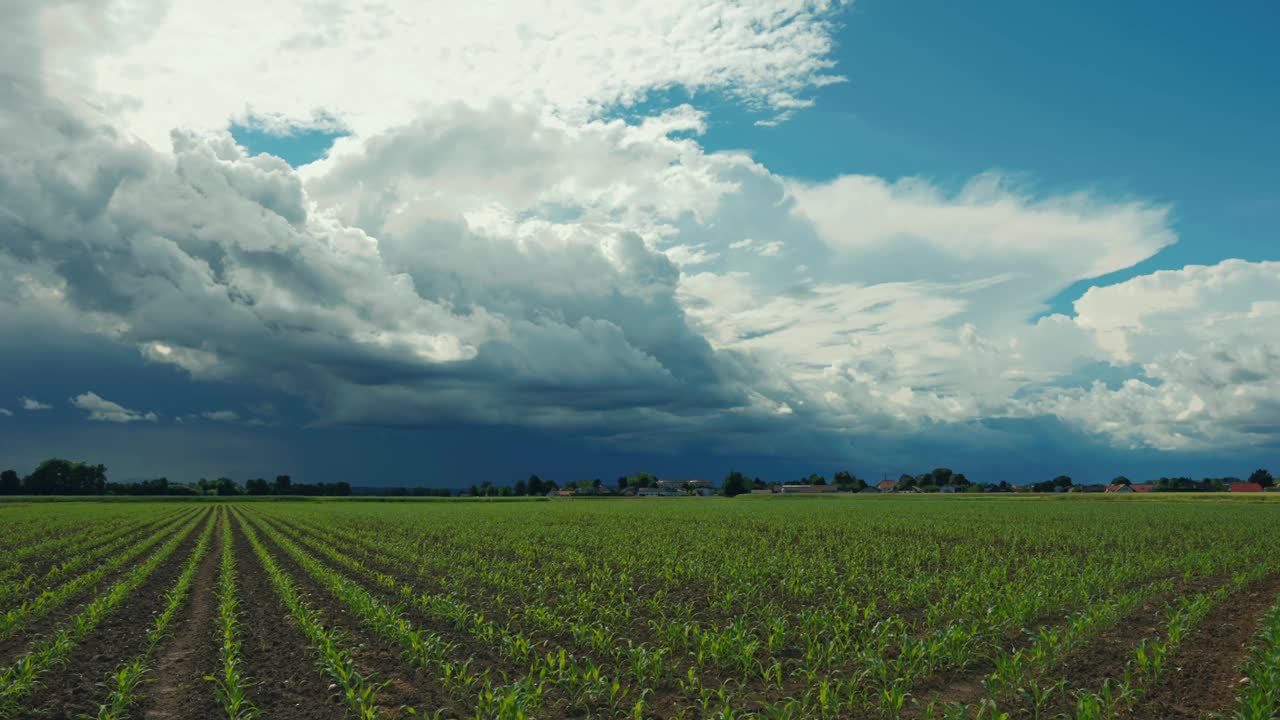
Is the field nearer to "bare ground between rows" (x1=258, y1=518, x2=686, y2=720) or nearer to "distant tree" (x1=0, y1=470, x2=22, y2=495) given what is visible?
"bare ground between rows" (x1=258, y1=518, x2=686, y2=720)

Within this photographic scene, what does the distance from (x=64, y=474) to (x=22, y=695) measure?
233387 mm

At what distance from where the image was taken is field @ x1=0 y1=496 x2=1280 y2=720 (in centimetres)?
1184

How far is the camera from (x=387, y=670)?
13758mm

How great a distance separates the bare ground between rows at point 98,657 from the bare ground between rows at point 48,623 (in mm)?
1110

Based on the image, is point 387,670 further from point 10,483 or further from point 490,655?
point 10,483

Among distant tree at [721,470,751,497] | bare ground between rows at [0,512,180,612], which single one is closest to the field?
bare ground between rows at [0,512,180,612]

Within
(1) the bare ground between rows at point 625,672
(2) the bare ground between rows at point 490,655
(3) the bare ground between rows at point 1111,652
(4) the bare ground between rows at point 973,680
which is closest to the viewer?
(1) the bare ground between rows at point 625,672

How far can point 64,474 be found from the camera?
190 metres

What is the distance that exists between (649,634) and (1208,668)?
11.5 meters

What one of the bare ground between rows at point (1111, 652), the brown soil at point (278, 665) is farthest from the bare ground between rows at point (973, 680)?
the brown soil at point (278, 665)

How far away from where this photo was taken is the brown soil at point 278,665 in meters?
11.8

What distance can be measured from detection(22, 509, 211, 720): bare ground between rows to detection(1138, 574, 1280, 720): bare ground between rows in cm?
1848

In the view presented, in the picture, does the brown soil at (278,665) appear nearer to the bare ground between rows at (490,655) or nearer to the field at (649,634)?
the field at (649,634)

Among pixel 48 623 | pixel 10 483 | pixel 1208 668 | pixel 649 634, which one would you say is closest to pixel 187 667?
pixel 48 623
